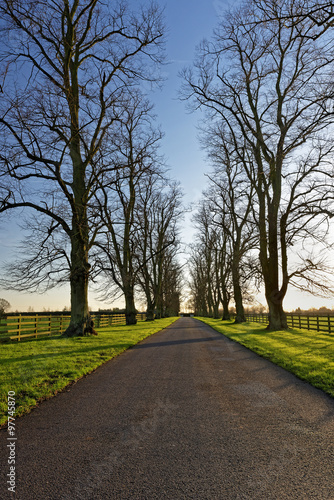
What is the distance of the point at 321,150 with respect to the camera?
1838cm

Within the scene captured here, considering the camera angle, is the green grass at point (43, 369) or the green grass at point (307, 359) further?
the green grass at point (307, 359)

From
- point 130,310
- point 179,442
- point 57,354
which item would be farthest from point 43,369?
point 130,310

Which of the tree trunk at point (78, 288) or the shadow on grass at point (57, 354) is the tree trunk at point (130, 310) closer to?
the tree trunk at point (78, 288)

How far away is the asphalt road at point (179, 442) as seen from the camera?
2.91 metres

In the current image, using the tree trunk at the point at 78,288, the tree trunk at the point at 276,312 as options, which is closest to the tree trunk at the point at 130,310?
the tree trunk at the point at 276,312

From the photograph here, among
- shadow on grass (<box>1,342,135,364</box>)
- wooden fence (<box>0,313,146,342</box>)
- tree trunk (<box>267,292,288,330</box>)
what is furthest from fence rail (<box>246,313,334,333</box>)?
wooden fence (<box>0,313,146,342</box>)

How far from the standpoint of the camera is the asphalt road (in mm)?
2914

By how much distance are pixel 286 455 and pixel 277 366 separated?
223 inches

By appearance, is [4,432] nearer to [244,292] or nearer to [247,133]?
[247,133]

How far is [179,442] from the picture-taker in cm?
387

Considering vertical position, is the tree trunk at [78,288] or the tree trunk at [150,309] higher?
the tree trunk at [78,288]

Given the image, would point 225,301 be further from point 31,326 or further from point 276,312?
point 31,326

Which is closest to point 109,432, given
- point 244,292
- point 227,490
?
point 227,490

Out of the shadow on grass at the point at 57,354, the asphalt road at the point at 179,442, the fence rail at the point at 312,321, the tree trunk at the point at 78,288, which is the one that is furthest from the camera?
the fence rail at the point at 312,321
